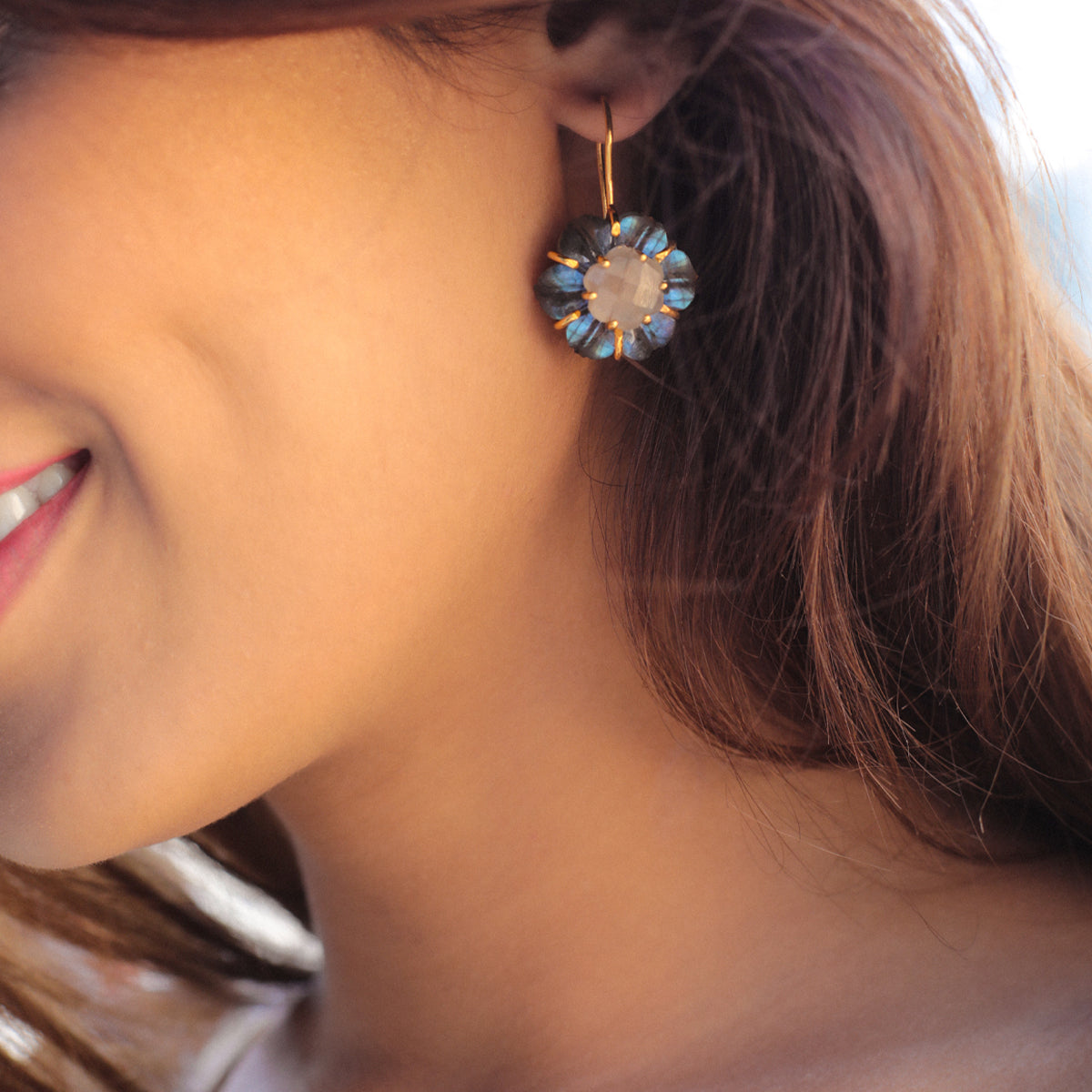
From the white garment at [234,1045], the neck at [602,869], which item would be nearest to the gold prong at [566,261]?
the neck at [602,869]

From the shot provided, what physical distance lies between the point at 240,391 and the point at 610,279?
242 mm

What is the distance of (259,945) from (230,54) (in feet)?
3.62

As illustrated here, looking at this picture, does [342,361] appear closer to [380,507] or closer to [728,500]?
[380,507]

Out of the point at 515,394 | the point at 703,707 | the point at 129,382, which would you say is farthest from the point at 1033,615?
the point at 129,382

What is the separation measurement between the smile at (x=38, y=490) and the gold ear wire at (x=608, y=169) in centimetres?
36

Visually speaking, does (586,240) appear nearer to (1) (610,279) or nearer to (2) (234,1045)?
(1) (610,279)

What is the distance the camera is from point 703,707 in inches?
33.2

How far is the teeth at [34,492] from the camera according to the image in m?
0.69

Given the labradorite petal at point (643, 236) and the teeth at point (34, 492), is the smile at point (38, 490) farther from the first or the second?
the labradorite petal at point (643, 236)

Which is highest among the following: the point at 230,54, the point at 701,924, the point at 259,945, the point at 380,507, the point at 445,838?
the point at 230,54

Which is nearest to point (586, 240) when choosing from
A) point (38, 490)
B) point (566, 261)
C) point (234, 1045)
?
point (566, 261)

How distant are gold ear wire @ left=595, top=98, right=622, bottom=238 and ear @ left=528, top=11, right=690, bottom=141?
0.01 m

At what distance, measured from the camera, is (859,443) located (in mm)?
754

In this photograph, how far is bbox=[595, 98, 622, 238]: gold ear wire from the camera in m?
0.72
